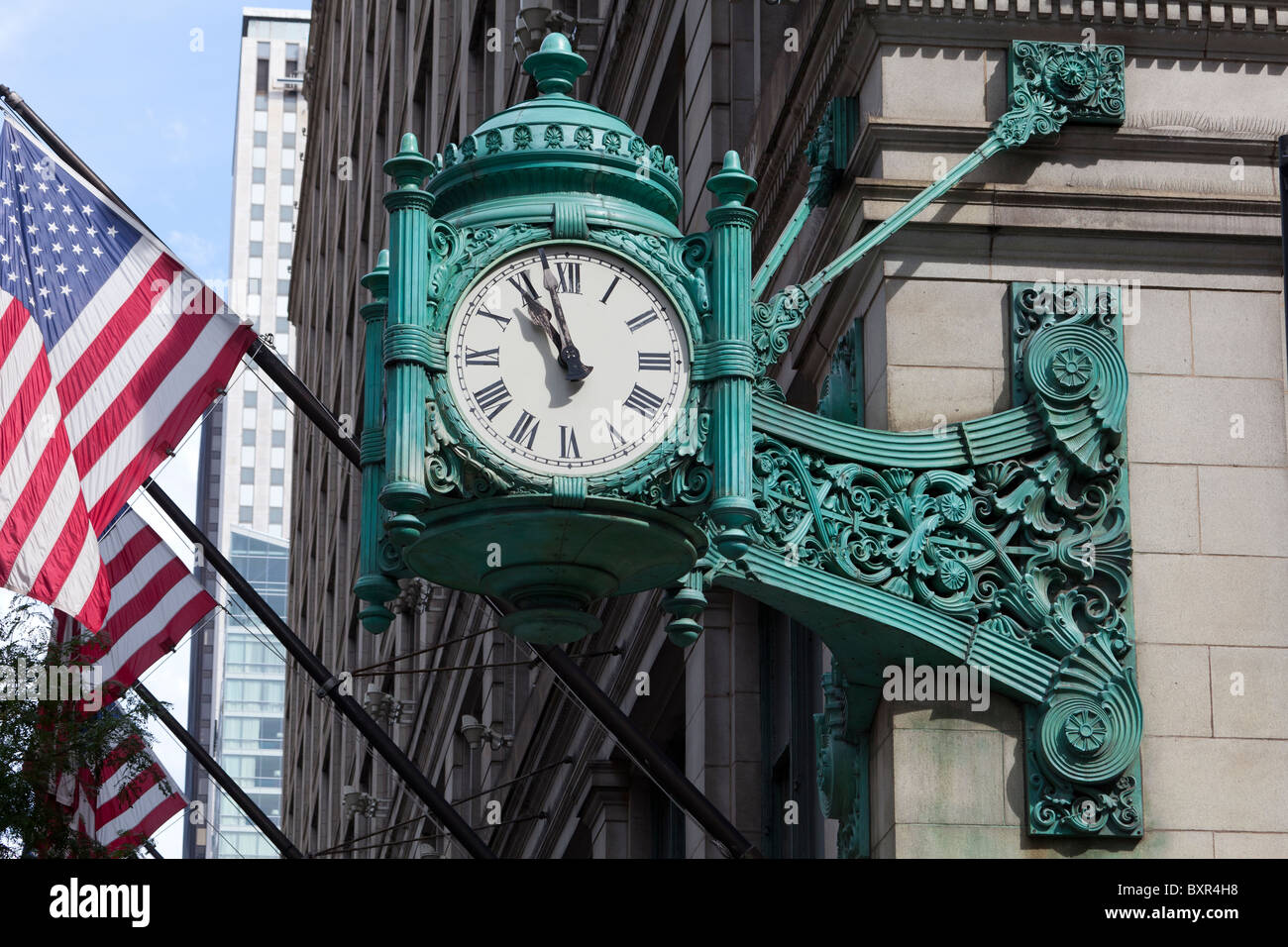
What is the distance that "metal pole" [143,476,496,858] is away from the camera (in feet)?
61.4

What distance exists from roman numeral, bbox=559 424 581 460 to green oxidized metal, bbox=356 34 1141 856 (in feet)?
0.54

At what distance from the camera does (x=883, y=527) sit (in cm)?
1199

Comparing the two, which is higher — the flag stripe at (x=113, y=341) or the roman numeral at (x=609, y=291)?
the flag stripe at (x=113, y=341)

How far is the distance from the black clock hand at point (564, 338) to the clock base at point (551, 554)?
22.0 inches

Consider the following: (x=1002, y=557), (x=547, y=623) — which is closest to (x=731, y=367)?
(x=547, y=623)

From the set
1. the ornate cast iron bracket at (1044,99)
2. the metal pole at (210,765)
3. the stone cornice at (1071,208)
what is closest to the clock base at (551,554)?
the ornate cast iron bracket at (1044,99)

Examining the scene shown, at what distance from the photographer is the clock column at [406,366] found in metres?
10.5

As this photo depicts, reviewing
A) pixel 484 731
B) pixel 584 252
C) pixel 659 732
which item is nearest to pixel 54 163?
pixel 659 732

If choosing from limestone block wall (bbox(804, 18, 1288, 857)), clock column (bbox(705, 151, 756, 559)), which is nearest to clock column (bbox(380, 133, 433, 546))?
clock column (bbox(705, 151, 756, 559))

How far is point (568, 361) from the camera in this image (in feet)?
35.1

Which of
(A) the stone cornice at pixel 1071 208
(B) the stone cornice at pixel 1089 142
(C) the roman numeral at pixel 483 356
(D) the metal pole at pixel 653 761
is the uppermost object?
(B) the stone cornice at pixel 1089 142

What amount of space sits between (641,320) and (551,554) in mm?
1101

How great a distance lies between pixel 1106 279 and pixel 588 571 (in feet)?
12.2

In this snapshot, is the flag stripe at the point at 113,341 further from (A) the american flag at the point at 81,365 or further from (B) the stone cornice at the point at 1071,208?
(B) the stone cornice at the point at 1071,208
